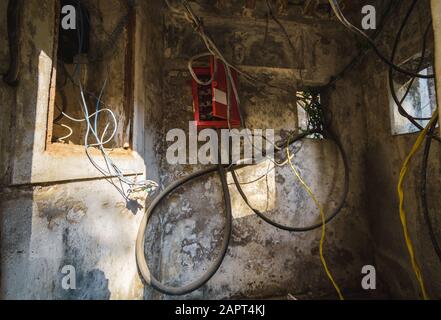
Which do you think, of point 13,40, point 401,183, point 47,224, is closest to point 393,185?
point 401,183

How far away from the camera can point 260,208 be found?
6.22 feet

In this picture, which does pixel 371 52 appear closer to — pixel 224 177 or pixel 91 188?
pixel 224 177

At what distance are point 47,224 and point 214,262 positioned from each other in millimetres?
1211

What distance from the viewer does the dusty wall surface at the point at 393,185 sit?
1516 millimetres

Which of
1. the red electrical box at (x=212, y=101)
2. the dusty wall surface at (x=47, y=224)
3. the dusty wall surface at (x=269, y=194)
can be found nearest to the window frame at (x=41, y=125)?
the dusty wall surface at (x=47, y=224)

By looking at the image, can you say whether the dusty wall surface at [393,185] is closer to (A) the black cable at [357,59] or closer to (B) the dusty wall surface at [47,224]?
(A) the black cable at [357,59]

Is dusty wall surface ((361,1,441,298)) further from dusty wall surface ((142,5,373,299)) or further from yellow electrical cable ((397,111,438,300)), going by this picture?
yellow electrical cable ((397,111,438,300))

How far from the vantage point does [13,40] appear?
0.98m

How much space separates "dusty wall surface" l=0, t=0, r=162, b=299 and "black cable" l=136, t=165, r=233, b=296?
0.09m

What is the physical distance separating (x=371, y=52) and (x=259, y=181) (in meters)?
1.65

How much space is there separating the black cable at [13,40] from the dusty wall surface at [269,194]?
1.01 meters

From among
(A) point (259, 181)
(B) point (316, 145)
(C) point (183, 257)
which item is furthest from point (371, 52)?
(C) point (183, 257)

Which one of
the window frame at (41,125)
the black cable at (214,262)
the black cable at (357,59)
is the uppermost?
the black cable at (357,59)

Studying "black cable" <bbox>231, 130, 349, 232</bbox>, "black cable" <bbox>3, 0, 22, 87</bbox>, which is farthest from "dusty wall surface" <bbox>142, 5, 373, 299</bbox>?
"black cable" <bbox>3, 0, 22, 87</bbox>
